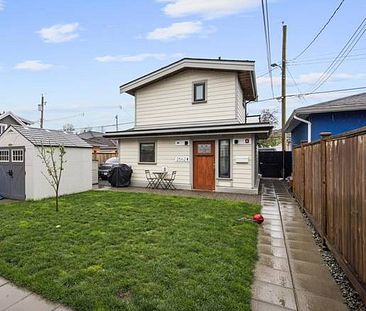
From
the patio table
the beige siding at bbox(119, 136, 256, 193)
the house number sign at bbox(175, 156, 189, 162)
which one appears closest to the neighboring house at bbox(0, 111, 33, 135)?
the beige siding at bbox(119, 136, 256, 193)

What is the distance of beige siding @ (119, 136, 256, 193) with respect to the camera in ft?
35.2

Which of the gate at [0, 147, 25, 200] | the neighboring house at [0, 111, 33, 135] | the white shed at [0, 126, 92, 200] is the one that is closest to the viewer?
the white shed at [0, 126, 92, 200]

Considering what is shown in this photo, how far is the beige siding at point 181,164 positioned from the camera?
422 inches

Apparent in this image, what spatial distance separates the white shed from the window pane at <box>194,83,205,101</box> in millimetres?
5720

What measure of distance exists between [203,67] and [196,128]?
288 cm

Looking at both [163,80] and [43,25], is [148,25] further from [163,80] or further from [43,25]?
[43,25]

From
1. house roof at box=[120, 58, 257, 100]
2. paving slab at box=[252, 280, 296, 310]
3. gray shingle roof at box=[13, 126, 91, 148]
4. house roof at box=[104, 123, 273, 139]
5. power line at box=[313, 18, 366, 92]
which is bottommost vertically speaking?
paving slab at box=[252, 280, 296, 310]

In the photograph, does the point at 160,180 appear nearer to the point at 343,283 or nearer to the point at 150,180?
the point at 150,180

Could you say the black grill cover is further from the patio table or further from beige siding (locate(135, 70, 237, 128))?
beige siding (locate(135, 70, 237, 128))

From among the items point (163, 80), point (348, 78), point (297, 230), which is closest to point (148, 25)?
point (163, 80)

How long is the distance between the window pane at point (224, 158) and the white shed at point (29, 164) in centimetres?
607

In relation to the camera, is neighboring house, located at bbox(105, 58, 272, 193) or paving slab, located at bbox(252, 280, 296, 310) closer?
paving slab, located at bbox(252, 280, 296, 310)

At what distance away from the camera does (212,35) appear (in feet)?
41.2

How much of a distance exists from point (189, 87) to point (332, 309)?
11077 millimetres
